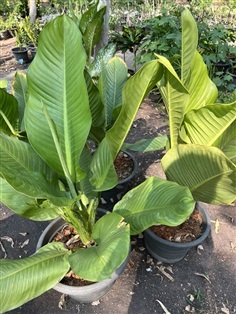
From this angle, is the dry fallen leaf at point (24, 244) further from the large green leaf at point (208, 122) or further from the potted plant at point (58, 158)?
the large green leaf at point (208, 122)

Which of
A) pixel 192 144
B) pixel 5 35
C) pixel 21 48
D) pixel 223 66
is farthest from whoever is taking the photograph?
pixel 5 35

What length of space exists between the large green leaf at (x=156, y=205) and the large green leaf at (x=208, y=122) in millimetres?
229

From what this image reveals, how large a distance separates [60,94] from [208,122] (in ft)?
1.88

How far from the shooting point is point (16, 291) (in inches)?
33.3

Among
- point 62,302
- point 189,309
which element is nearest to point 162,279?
point 189,309

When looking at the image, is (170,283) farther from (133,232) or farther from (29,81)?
(29,81)

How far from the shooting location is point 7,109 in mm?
1201

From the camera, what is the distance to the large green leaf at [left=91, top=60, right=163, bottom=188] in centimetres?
91

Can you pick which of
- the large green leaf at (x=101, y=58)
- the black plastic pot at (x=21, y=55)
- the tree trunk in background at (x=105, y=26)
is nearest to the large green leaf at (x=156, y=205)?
the large green leaf at (x=101, y=58)

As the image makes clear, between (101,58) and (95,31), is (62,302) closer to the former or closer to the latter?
(101,58)

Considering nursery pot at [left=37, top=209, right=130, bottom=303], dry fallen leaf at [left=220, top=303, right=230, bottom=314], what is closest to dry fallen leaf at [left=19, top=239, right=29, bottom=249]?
nursery pot at [left=37, top=209, right=130, bottom=303]

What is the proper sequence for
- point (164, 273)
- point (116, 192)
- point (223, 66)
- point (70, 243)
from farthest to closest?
point (223, 66) → point (116, 192) → point (164, 273) → point (70, 243)

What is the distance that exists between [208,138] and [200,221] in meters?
0.62

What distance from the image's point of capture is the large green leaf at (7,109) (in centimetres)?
115
